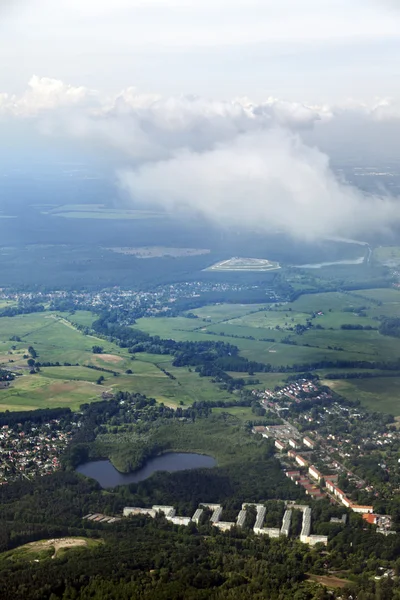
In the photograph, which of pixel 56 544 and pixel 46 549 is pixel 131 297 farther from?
pixel 46 549

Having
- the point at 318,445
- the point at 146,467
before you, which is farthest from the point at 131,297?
the point at 146,467

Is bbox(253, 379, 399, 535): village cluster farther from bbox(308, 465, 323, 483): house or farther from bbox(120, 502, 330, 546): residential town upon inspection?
bbox(120, 502, 330, 546): residential town

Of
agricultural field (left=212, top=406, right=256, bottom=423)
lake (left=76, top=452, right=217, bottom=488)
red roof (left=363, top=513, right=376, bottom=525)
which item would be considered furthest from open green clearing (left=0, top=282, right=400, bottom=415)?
red roof (left=363, top=513, right=376, bottom=525)

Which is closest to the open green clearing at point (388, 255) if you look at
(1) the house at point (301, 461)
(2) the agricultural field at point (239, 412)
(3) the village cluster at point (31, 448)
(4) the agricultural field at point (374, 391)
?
(4) the agricultural field at point (374, 391)

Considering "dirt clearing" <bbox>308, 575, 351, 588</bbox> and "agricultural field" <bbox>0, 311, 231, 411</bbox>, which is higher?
"agricultural field" <bbox>0, 311, 231, 411</bbox>

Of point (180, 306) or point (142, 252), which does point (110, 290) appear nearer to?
point (180, 306)

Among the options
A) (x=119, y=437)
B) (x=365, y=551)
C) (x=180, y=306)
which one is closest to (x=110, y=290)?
(x=180, y=306)

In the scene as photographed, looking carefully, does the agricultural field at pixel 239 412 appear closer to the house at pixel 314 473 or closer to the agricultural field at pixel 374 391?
the agricultural field at pixel 374 391
